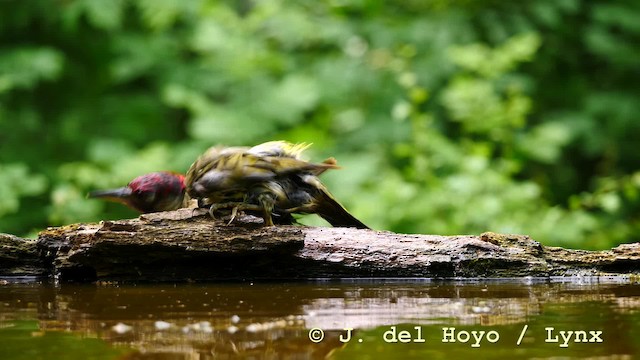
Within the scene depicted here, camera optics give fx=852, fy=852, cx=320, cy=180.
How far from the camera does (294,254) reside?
3248mm

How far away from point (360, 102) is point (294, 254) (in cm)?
471

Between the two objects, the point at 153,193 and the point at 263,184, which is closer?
the point at 263,184

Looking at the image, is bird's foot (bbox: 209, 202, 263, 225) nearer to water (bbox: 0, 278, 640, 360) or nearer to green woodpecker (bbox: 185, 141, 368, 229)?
green woodpecker (bbox: 185, 141, 368, 229)

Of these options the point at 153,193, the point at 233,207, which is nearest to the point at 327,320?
→ the point at 233,207

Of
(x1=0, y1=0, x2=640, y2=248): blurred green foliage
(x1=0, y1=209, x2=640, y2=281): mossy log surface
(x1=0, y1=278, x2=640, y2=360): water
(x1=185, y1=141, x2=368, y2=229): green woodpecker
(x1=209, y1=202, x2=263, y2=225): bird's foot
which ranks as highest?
(x1=0, y1=0, x2=640, y2=248): blurred green foliage

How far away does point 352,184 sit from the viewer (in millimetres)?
6500

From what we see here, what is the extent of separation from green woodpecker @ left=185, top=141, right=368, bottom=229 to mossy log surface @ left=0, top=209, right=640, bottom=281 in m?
0.13

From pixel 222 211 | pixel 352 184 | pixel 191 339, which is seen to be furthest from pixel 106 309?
pixel 352 184

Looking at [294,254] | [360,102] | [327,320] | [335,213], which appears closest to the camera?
[327,320]

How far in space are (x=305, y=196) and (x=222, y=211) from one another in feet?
1.19

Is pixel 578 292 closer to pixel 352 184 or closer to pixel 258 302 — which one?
pixel 258 302

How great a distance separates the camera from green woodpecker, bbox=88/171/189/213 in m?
3.74

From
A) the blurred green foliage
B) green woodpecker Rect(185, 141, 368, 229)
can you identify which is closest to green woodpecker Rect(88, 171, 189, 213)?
green woodpecker Rect(185, 141, 368, 229)

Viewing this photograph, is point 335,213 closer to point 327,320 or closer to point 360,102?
point 327,320
